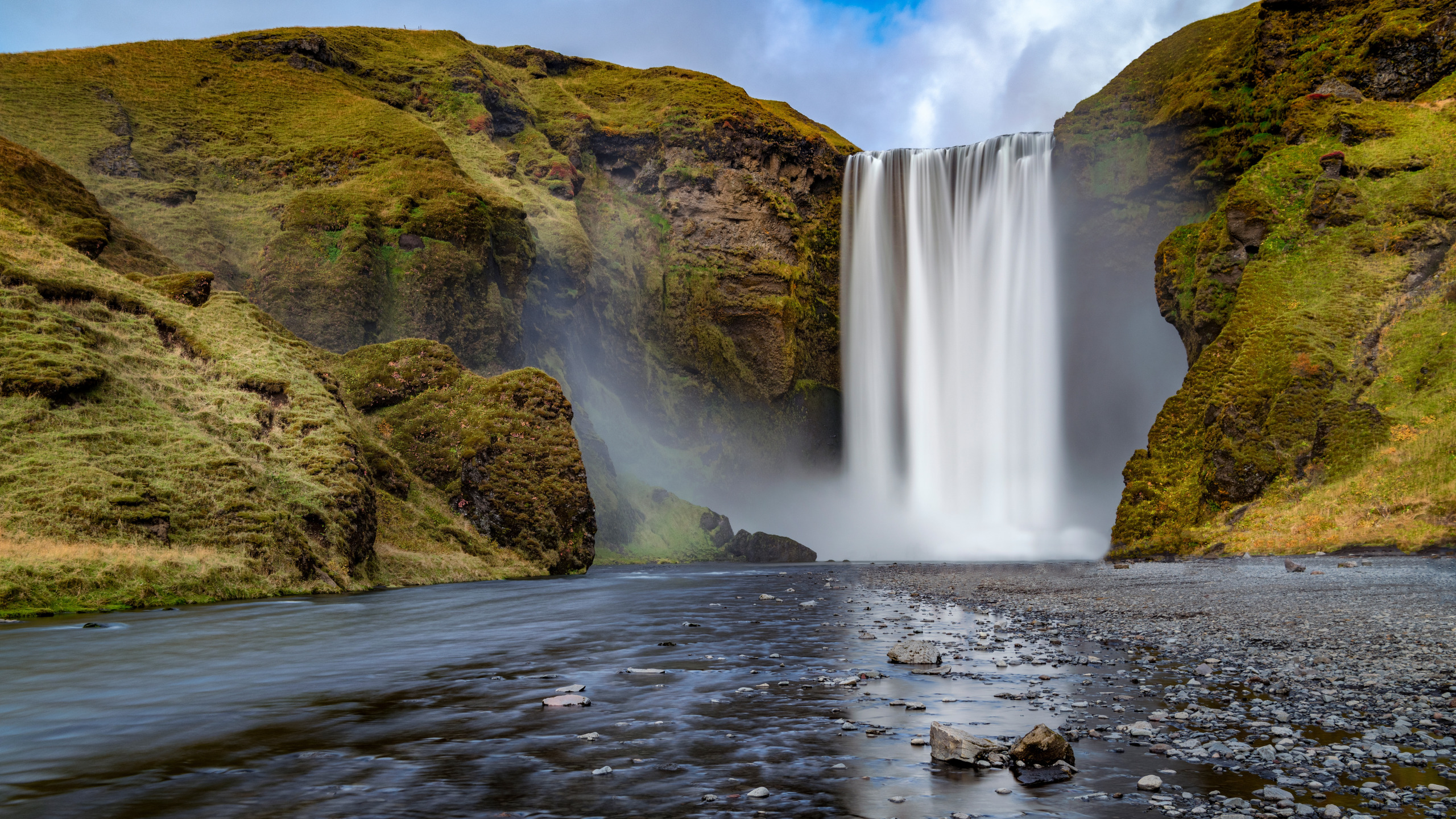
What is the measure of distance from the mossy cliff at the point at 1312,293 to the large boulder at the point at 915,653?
971 inches

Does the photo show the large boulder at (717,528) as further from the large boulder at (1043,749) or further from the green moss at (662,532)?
the large boulder at (1043,749)

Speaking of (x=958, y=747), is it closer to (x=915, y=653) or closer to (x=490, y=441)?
(x=915, y=653)

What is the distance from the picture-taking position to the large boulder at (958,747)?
595 centimetres

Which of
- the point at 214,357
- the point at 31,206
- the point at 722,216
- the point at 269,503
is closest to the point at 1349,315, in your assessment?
the point at 269,503

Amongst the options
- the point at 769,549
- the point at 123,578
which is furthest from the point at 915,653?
the point at 769,549

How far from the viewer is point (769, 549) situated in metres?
57.4

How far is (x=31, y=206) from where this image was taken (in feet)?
113

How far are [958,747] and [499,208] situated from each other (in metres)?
62.8

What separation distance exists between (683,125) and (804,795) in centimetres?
8338

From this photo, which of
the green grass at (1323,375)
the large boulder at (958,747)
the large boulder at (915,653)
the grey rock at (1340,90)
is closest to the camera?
the large boulder at (958,747)

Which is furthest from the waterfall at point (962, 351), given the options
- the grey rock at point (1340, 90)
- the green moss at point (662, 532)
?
the grey rock at point (1340, 90)

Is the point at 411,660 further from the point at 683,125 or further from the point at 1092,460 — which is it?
the point at 683,125

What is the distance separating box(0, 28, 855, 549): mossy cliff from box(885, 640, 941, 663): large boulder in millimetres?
48827

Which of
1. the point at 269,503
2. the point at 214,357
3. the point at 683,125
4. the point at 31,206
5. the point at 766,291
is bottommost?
the point at 269,503
